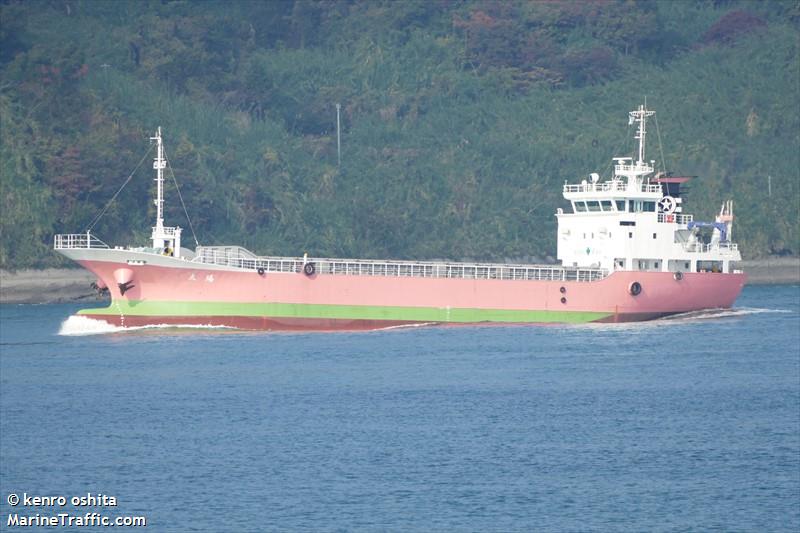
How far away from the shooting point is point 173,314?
178ft

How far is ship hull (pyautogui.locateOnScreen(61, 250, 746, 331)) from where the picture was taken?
5391 centimetres

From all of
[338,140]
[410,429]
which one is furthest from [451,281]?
[338,140]

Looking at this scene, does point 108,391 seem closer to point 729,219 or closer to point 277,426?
point 277,426

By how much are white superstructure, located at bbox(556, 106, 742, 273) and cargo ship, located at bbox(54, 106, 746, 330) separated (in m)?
0.05

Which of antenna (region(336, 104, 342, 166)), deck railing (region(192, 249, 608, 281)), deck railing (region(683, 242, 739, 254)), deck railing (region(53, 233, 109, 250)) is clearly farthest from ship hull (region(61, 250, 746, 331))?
antenna (region(336, 104, 342, 166))

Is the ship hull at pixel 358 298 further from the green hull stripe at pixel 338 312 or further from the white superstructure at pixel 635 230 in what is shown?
the white superstructure at pixel 635 230

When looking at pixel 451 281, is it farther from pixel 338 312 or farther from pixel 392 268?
pixel 338 312

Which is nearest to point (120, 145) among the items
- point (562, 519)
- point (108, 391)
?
point (108, 391)

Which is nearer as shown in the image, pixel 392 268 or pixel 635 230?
pixel 392 268

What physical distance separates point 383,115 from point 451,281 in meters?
48.9

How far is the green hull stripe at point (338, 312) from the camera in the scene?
54125 millimetres

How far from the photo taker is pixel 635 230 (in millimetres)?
58156

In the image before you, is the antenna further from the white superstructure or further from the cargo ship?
the white superstructure

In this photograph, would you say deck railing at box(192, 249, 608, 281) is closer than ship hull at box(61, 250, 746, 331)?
No
